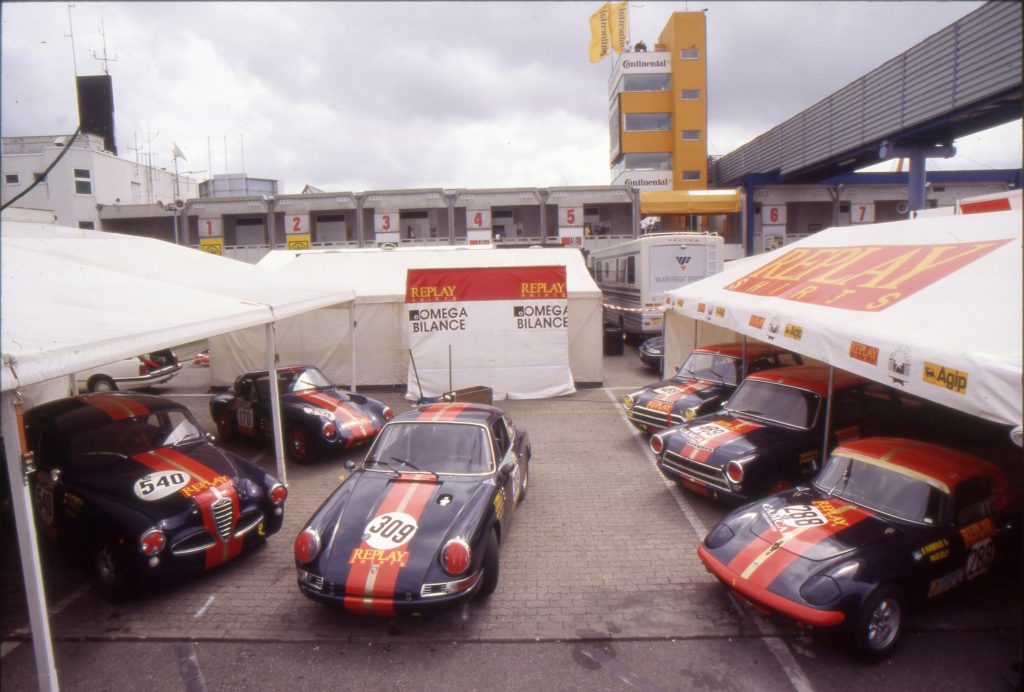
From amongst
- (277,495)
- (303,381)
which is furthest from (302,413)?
(277,495)

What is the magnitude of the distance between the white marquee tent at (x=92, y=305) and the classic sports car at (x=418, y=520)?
1.99 meters

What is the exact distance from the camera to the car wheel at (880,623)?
4.52 metres

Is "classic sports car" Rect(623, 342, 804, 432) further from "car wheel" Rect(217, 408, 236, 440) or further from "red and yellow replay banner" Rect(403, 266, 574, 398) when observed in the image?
"car wheel" Rect(217, 408, 236, 440)

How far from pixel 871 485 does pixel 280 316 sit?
6.90 meters

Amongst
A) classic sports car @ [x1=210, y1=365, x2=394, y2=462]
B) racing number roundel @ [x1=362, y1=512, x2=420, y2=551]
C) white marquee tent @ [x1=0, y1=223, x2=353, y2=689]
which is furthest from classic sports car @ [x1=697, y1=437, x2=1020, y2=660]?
classic sports car @ [x1=210, y1=365, x2=394, y2=462]

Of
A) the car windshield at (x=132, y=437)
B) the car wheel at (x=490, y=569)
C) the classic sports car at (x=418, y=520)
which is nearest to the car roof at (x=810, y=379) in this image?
the classic sports car at (x=418, y=520)

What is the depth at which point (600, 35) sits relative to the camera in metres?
35.2

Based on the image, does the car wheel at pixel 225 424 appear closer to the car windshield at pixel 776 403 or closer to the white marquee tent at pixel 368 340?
the white marquee tent at pixel 368 340

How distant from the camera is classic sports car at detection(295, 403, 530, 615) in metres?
4.86

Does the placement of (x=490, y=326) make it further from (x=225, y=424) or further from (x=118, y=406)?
(x=118, y=406)

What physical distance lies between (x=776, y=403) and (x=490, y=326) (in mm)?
7274

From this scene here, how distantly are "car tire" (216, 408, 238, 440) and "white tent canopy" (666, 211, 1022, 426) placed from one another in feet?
27.6

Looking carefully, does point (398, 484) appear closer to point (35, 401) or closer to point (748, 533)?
point (748, 533)

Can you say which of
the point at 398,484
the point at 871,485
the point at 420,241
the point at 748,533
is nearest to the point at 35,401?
the point at 398,484
